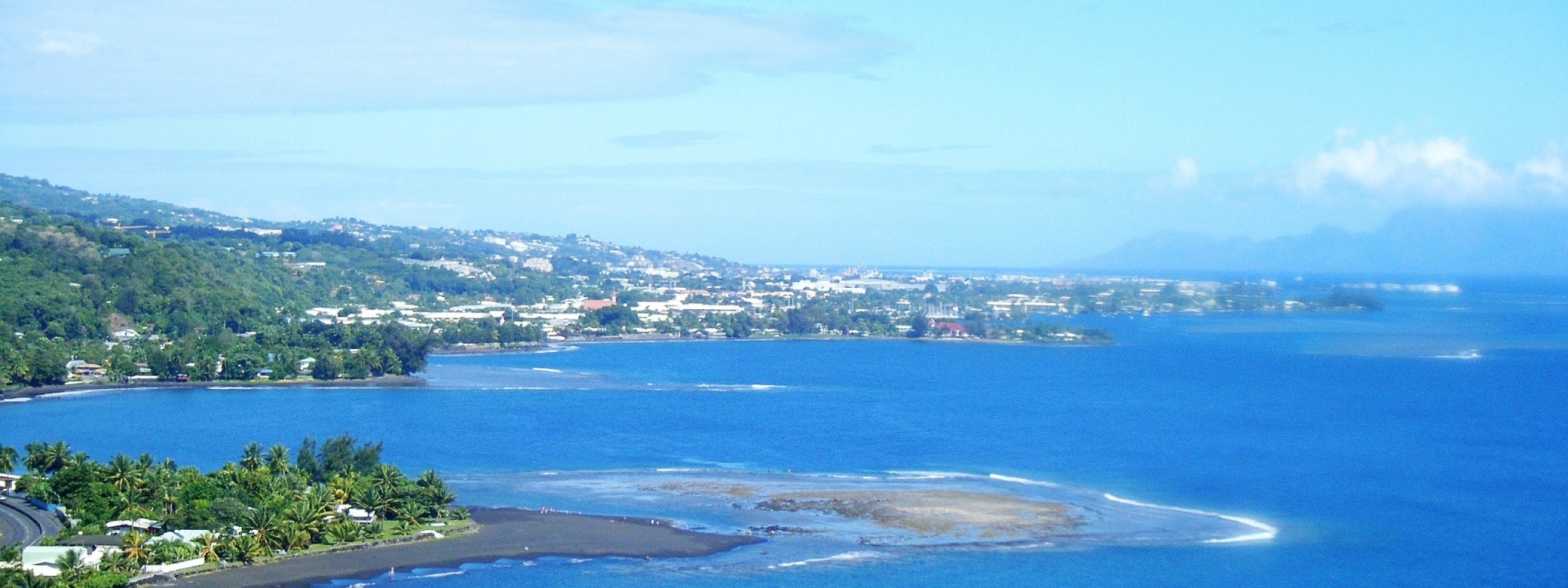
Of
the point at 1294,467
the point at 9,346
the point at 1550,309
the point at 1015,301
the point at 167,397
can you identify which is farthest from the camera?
the point at 1550,309

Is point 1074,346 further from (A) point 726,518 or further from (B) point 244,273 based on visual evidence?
(A) point 726,518

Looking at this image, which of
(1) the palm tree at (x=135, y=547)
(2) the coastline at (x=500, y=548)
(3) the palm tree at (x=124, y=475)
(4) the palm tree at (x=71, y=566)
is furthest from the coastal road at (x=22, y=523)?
(2) the coastline at (x=500, y=548)

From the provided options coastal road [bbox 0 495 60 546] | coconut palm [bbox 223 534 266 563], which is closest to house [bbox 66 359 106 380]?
coastal road [bbox 0 495 60 546]

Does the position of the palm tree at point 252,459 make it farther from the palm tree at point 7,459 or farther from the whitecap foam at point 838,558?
the whitecap foam at point 838,558

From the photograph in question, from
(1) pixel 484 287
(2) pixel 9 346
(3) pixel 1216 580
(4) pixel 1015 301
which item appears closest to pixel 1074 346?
(4) pixel 1015 301

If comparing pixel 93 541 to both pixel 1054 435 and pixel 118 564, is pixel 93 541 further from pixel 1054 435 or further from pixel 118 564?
pixel 1054 435

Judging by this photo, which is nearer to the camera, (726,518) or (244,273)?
(726,518)

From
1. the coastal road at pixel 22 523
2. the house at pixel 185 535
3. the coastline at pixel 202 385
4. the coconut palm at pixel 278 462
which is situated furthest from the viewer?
the coastline at pixel 202 385
